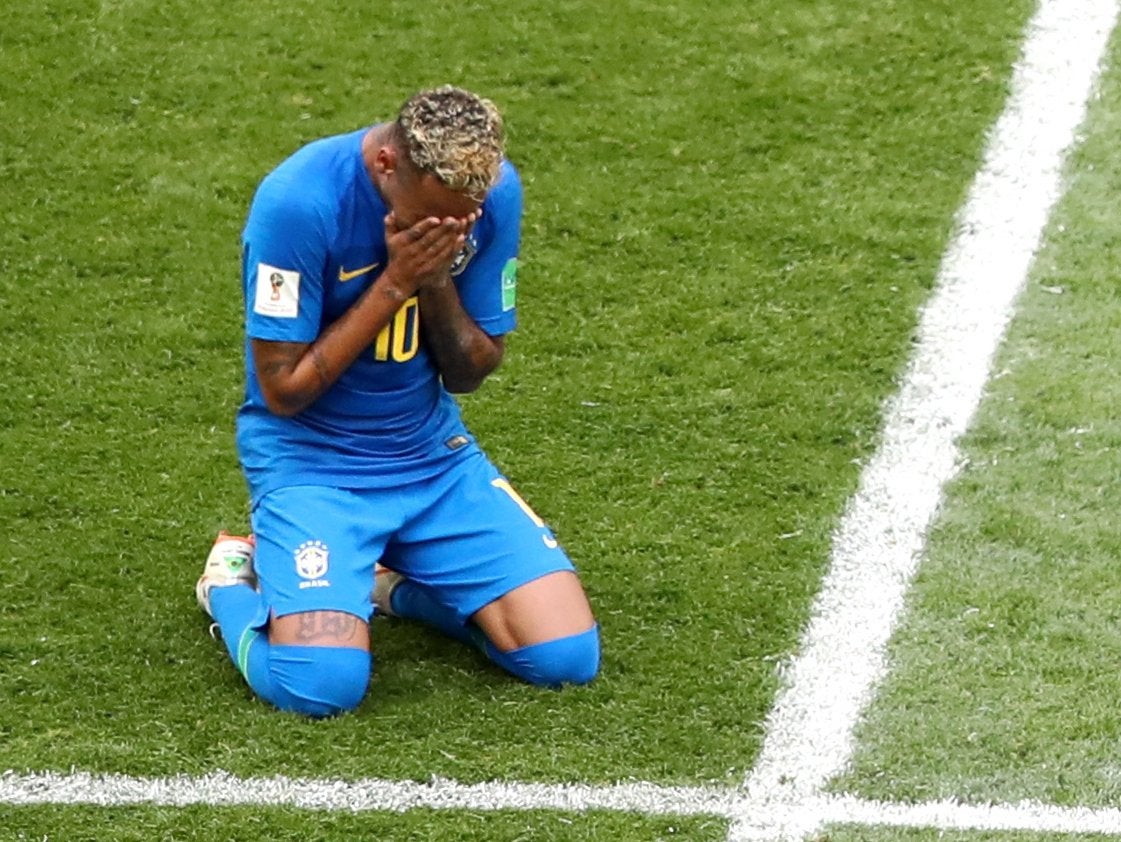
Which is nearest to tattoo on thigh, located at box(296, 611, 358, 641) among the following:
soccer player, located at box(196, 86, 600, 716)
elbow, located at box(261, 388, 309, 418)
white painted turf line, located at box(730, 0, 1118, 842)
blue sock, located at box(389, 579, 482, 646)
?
soccer player, located at box(196, 86, 600, 716)

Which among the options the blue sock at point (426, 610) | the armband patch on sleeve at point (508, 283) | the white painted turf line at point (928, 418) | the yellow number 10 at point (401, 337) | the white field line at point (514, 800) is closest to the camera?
the white field line at point (514, 800)

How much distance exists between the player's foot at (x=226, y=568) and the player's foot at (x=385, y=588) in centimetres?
28

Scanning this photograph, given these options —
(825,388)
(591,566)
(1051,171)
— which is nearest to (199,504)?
(591,566)

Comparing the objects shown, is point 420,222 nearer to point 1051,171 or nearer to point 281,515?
point 281,515

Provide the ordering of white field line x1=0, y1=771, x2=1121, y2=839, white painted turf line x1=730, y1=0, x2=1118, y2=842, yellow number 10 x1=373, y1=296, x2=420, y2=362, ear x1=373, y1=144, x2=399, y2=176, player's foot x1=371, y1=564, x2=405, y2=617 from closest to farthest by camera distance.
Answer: white field line x1=0, y1=771, x2=1121, y2=839
ear x1=373, y1=144, x2=399, y2=176
white painted turf line x1=730, y1=0, x2=1118, y2=842
yellow number 10 x1=373, y1=296, x2=420, y2=362
player's foot x1=371, y1=564, x2=405, y2=617

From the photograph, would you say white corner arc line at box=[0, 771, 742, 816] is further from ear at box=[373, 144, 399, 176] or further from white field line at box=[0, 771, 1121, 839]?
ear at box=[373, 144, 399, 176]

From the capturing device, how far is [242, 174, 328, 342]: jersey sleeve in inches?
148

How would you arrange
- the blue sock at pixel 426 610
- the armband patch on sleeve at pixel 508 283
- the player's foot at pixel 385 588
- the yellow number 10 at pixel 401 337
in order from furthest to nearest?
the player's foot at pixel 385 588
the blue sock at pixel 426 610
the armband patch on sleeve at pixel 508 283
the yellow number 10 at pixel 401 337

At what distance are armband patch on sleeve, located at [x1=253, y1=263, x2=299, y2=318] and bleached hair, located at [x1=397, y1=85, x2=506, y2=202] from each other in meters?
0.38

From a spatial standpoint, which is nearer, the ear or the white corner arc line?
the white corner arc line

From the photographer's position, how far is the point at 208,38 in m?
6.75


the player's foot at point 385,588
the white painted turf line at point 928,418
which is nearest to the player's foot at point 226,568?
the player's foot at point 385,588

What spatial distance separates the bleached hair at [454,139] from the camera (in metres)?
3.56

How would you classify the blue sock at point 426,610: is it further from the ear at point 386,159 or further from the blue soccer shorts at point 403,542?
the ear at point 386,159
